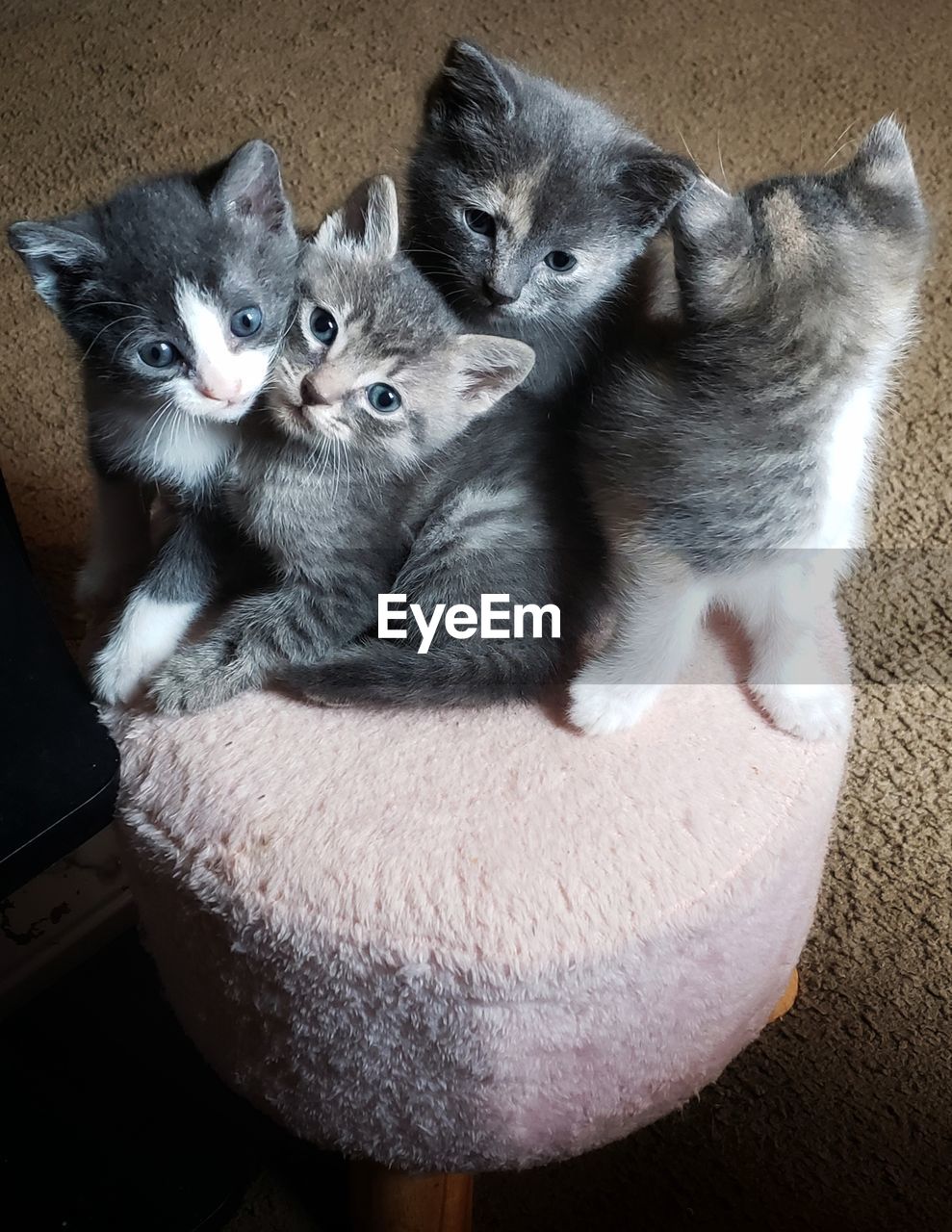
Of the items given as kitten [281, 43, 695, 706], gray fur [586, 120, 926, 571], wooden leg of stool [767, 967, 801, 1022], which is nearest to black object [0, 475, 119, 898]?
kitten [281, 43, 695, 706]

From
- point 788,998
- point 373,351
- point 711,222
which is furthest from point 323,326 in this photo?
point 788,998

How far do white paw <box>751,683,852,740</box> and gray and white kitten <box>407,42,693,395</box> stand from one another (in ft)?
0.90

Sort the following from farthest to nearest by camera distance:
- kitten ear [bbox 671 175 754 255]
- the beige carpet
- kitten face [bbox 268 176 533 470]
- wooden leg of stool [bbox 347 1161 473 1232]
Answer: the beige carpet, wooden leg of stool [bbox 347 1161 473 1232], kitten face [bbox 268 176 533 470], kitten ear [bbox 671 175 754 255]

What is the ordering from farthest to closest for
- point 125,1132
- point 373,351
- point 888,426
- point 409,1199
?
point 888,426 < point 125,1132 < point 409,1199 < point 373,351

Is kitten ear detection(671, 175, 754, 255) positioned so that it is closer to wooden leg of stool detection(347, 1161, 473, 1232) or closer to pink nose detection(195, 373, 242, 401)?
pink nose detection(195, 373, 242, 401)

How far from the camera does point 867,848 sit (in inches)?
45.4

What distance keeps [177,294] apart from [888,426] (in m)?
0.75

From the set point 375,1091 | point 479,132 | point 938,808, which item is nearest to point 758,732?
point 375,1091

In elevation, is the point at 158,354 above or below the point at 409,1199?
above

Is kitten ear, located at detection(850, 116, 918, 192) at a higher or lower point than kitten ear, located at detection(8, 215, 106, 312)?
higher

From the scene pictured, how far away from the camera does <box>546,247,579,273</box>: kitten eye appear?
72cm

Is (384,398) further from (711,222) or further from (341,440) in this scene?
(711,222)

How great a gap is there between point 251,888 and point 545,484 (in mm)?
339

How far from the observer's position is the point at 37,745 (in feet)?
2.15
